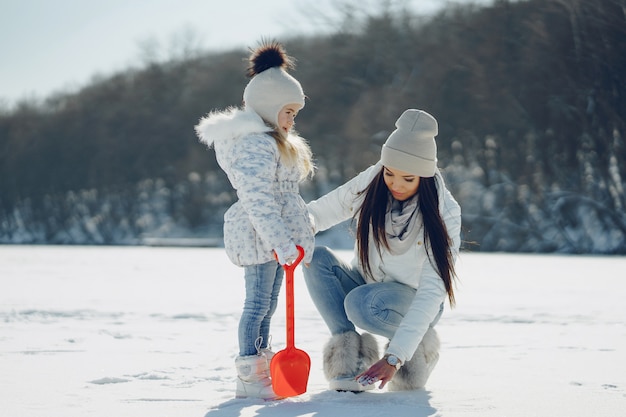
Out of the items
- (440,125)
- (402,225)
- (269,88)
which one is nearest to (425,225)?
(402,225)

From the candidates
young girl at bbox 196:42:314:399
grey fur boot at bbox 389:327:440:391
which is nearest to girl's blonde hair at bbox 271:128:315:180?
young girl at bbox 196:42:314:399

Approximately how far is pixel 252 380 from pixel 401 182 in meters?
0.81

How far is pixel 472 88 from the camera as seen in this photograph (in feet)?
59.2

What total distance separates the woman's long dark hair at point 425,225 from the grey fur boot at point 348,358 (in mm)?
277

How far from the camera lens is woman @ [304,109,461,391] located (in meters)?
2.90

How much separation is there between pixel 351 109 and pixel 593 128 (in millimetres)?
6259

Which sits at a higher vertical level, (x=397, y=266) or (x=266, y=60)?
(x=266, y=60)

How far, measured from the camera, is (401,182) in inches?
116

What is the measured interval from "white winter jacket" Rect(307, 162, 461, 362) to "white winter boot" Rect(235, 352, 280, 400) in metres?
0.43

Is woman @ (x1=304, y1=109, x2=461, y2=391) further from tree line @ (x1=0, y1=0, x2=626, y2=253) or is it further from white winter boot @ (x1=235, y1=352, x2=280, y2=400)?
tree line @ (x1=0, y1=0, x2=626, y2=253)

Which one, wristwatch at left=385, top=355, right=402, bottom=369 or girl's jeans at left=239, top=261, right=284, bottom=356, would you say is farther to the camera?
girl's jeans at left=239, top=261, right=284, bottom=356

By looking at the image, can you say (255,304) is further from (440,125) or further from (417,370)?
(440,125)

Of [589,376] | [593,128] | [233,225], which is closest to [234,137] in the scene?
[233,225]

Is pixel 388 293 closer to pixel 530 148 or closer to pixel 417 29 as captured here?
pixel 530 148
